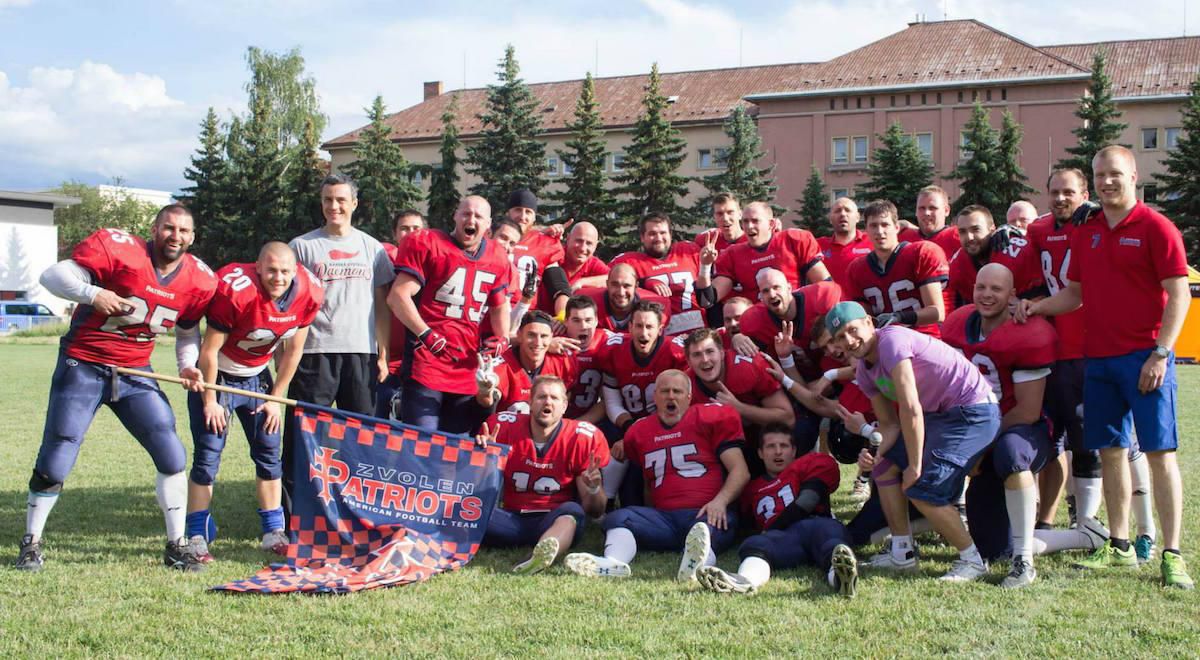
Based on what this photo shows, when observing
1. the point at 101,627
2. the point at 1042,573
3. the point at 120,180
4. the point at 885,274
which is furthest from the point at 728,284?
the point at 120,180

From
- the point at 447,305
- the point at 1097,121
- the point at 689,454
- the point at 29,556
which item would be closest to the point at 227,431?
the point at 29,556

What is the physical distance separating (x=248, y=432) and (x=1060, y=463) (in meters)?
4.94

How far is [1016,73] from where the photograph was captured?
142 feet

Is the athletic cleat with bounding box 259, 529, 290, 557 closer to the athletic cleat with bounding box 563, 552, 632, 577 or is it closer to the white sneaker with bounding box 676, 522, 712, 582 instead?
the athletic cleat with bounding box 563, 552, 632, 577

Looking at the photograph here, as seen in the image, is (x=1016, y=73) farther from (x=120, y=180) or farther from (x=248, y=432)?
(x=120, y=180)

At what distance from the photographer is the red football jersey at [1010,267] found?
21.1 feet

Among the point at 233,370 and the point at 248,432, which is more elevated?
the point at 233,370

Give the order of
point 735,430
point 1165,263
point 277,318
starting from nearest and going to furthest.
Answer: point 1165,263 → point 277,318 → point 735,430

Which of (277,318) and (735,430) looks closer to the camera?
(277,318)

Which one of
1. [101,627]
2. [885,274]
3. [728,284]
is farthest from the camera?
[728,284]

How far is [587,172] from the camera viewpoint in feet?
130

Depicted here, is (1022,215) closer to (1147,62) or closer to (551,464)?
(551,464)

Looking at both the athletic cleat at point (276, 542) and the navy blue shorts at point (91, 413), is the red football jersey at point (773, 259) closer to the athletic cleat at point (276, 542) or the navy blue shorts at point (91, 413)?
the athletic cleat at point (276, 542)

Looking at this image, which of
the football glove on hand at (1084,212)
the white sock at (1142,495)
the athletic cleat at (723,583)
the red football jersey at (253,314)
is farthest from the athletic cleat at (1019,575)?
the red football jersey at (253,314)
